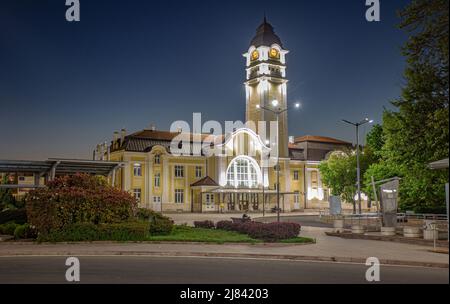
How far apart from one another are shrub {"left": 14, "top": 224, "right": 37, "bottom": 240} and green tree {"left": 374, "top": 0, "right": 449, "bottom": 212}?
59.8ft

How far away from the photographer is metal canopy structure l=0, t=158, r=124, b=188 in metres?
25.4

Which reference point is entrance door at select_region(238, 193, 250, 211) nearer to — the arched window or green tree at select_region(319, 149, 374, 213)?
the arched window

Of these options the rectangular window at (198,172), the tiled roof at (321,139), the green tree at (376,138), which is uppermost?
the tiled roof at (321,139)

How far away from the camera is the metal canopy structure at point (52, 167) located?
83.3 ft

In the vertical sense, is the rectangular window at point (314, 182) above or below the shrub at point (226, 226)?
above

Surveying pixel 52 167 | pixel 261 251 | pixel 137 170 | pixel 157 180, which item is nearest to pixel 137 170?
pixel 137 170

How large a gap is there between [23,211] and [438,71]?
22.9 m

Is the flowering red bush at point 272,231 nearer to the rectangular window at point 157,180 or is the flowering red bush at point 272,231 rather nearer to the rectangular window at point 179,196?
the rectangular window at point 157,180

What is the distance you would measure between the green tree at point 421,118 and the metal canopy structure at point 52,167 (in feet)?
49.8

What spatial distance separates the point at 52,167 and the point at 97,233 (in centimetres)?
820

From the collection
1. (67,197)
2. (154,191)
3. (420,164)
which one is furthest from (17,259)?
(154,191)

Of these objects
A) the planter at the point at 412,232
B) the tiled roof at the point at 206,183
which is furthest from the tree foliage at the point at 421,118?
the tiled roof at the point at 206,183

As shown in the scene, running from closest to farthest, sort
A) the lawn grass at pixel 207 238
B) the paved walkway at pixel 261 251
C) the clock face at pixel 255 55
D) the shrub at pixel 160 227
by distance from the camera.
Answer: the paved walkway at pixel 261 251
the lawn grass at pixel 207 238
the shrub at pixel 160 227
the clock face at pixel 255 55
